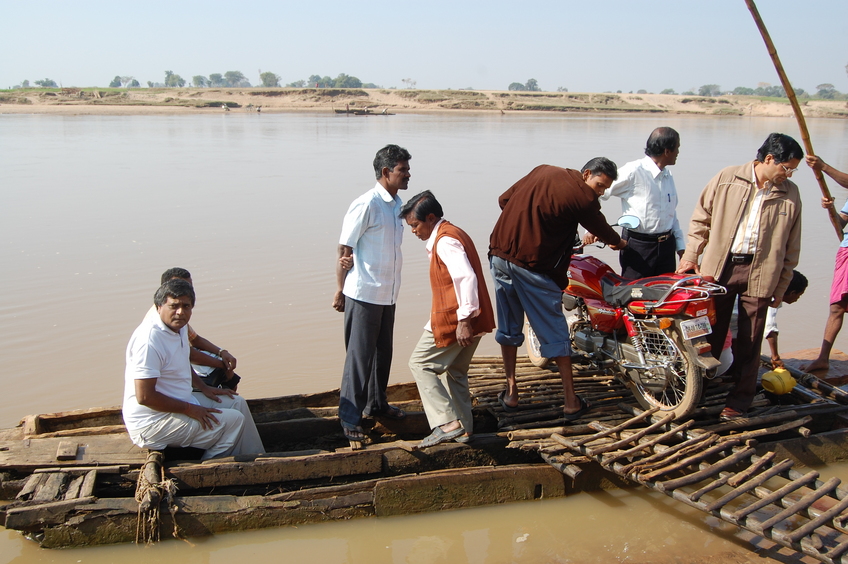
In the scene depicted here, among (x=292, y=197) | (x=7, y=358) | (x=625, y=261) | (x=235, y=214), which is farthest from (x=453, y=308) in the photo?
(x=292, y=197)

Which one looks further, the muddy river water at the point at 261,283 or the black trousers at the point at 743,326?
the black trousers at the point at 743,326

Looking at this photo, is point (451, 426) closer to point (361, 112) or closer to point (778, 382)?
point (778, 382)

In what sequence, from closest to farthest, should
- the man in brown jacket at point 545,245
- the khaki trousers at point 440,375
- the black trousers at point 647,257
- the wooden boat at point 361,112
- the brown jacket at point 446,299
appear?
the brown jacket at point 446,299 → the khaki trousers at point 440,375 → the man in brown jacket at point 545,245 → the black trousers at point 647,257 → the wooden boat at point 361,112

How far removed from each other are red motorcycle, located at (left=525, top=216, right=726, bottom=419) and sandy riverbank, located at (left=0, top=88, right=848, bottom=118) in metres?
43.8

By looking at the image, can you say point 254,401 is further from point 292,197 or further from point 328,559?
point 292,197

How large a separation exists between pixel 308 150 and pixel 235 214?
1066cm

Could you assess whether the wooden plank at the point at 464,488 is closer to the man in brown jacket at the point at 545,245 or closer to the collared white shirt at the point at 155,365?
the man in brown jacket at the point at 545,245

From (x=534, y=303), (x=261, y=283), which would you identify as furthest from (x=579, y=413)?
(x=261, y=283)

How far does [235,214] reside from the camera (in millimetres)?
11664

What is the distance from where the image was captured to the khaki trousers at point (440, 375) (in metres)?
3.86

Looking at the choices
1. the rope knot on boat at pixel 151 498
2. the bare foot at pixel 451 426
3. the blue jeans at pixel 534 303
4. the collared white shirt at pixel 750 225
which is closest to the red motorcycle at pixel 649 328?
the collared white shirt at pixel 750 225

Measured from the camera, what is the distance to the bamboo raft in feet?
11.2

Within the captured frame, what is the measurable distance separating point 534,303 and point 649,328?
79 centimetres

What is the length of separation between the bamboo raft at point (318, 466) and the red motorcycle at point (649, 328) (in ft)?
0.78
